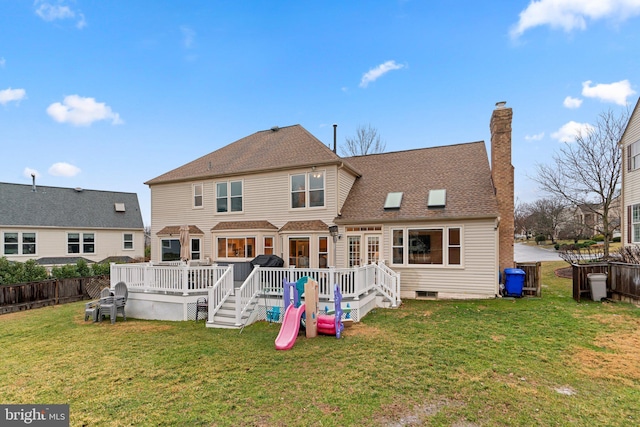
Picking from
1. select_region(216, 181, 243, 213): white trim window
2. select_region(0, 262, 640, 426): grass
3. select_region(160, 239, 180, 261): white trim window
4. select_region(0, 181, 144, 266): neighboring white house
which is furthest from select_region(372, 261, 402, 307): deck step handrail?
select_region(0, 181, 144, 266): neighboring white house

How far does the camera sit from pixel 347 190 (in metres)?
13.5

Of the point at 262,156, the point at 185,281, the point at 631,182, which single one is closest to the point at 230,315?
the point at 185,281

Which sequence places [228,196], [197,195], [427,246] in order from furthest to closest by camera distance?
[197,195] → [228,196] → [427,246]

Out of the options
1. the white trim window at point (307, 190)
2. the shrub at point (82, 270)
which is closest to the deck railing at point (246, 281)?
the white trim window at point (307, 190)

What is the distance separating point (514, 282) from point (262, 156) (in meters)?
11.8

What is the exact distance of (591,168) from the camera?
18781mm

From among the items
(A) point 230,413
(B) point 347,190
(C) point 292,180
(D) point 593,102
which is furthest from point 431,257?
(D) point 593,102

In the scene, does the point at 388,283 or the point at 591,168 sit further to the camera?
the point at 591,168

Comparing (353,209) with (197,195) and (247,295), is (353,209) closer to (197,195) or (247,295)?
(247,295)

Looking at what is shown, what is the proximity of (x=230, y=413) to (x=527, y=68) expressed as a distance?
18804mm

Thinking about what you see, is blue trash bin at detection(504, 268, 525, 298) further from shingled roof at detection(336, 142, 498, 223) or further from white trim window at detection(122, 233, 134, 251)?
white trim window at detection(122, 233, 134, 251)

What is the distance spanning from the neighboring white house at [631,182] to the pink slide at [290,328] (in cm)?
1572

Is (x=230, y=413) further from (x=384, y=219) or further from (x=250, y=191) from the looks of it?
(x=250, y=191)

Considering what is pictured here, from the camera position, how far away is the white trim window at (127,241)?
24.8 m
